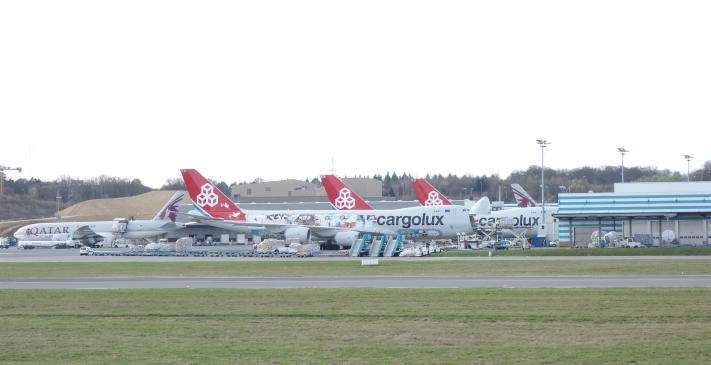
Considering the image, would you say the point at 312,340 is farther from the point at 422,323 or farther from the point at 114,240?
the point at 114,240

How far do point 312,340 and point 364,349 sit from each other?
174 centimetres

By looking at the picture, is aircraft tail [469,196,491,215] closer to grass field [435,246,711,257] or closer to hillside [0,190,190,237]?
grass field [435,246,711,257]

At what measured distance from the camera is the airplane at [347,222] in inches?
2854

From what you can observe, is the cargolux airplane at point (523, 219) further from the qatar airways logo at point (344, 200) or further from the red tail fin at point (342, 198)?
the qatar airways logo at point (344, 200)

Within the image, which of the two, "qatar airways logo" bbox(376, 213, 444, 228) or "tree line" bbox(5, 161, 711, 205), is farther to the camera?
"tree line" bbox(5, 161, 711, 205)

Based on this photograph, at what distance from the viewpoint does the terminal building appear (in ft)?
232

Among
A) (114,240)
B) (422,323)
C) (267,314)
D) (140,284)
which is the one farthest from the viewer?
(114,240)

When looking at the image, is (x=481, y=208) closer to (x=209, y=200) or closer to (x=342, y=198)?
(x=342, y=198)

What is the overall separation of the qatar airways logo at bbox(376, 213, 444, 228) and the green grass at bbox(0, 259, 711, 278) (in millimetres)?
21364

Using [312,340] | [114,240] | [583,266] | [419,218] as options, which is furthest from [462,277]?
[114,240]

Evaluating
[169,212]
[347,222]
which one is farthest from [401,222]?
[169,212]

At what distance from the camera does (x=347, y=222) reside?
245 feet

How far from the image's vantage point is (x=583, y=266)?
4403 cm

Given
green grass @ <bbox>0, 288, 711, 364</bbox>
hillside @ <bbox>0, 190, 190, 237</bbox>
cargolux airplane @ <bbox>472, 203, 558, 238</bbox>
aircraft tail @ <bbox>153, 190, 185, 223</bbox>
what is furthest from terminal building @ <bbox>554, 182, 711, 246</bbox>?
hillside @ <bbox>0, 190, 190, 237</bbox>
